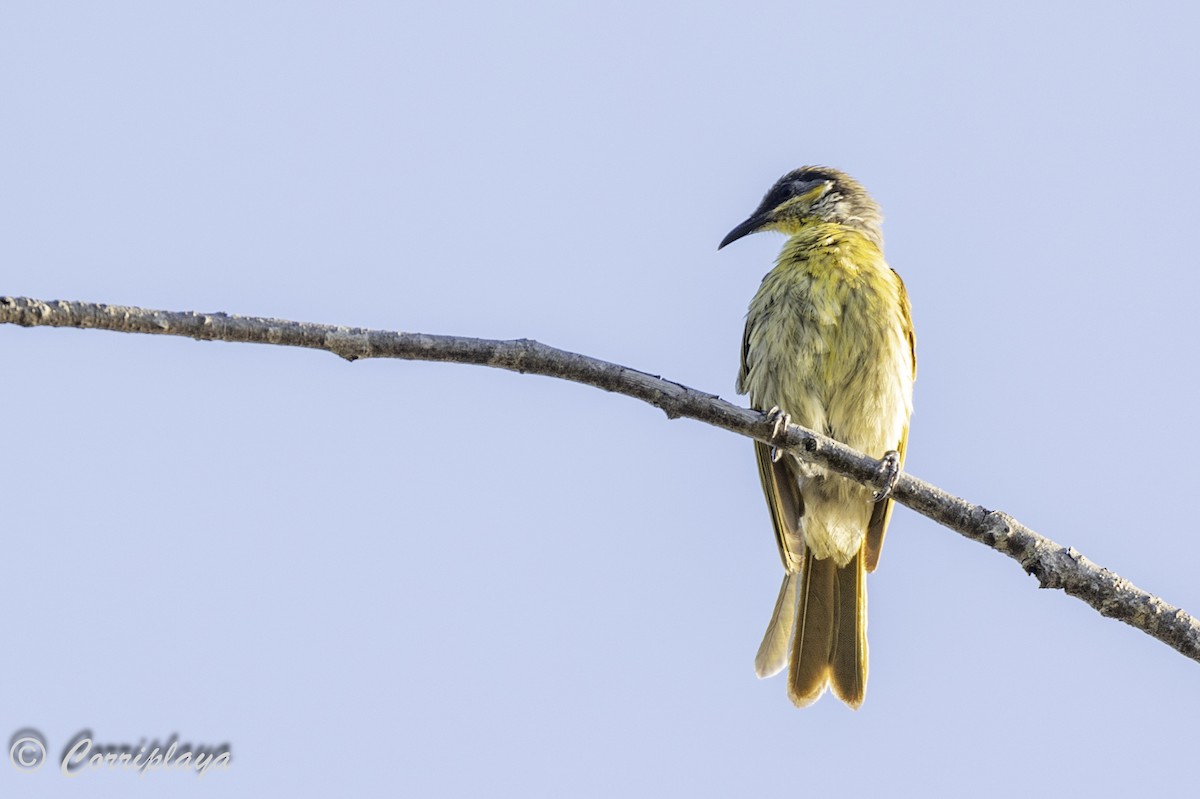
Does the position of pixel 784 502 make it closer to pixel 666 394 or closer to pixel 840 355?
pixel 840 355

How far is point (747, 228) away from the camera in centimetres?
729

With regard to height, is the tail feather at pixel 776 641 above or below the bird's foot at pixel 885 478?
below

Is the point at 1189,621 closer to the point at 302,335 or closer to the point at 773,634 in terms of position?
the point at 773,634

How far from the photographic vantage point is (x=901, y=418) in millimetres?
6082

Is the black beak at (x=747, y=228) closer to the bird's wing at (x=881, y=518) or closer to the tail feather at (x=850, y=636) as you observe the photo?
the bird's wing at (x=881, y=518)

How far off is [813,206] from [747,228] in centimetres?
42

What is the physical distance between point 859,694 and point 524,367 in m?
3.29

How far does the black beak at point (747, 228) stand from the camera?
724 centimetres

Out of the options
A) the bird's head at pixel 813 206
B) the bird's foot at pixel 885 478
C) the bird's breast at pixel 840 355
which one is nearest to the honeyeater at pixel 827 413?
the bird's breast at pixel 840 355

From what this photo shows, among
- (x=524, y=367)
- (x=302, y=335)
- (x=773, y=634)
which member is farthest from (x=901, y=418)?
(x=302, y=335)

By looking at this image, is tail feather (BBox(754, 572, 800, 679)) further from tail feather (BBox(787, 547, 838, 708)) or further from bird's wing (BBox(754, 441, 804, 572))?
bird's wing (BBox(754, 441, 804, 572))

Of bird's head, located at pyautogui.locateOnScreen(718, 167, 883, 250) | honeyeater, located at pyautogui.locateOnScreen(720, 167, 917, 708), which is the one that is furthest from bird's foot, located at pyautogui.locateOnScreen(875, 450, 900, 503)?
bird's head, located at pyautogui.locateOnScreen(718, 167, 883, 250)

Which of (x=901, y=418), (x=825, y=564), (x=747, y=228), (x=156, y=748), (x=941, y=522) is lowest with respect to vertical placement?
(x=156, y=748)

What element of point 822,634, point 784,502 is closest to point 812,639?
point 822,634
